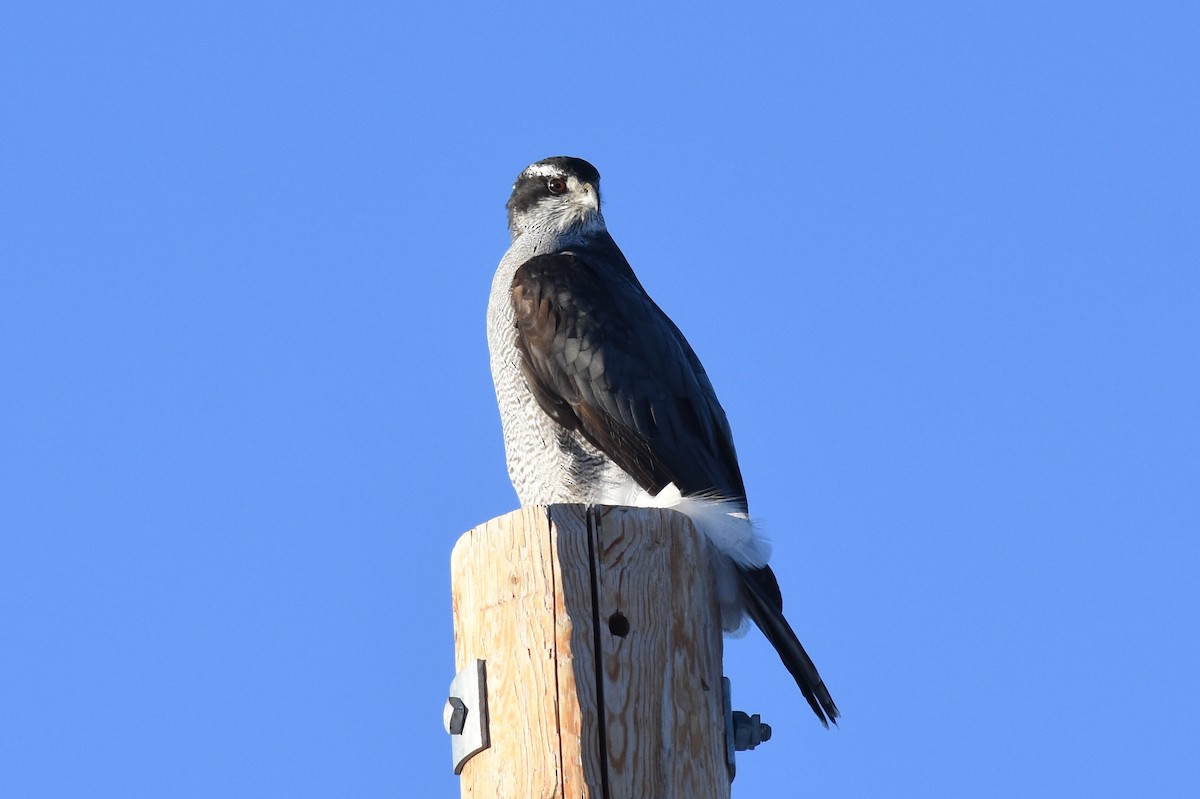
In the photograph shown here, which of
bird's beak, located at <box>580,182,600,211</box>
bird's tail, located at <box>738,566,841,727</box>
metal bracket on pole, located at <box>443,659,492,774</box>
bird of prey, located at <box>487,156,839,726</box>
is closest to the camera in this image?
metal bracket on pole, located at <box>443,659,492,774</box>

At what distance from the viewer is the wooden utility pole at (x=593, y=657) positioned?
3074mm

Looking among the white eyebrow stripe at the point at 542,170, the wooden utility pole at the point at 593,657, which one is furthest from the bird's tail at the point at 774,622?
the white eyebrow stripe at the point at 542,170

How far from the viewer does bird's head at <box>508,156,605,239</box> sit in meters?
6.64

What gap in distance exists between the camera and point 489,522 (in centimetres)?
343

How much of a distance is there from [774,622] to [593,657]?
1.39 metres

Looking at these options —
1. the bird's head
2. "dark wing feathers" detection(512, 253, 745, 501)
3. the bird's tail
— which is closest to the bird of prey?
"dark wing feathers" detection(512, 253, 745, 501)

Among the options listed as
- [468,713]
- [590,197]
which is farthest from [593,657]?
[590,197]

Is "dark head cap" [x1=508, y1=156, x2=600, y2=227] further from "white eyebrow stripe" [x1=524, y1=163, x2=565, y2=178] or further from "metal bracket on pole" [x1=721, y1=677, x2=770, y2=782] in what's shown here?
"metal bracket on pole" [x1=721, y1=677, x2=770, y2=782]

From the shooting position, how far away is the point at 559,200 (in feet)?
22.1

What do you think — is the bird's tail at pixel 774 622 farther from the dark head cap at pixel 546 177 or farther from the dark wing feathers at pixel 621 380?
the dark head cap at pixel 546 177

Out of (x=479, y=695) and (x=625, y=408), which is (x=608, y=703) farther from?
(x=625, y=408)

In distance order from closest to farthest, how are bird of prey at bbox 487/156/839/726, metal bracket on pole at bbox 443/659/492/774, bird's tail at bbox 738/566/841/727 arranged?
metal bracket on pole at bbox 443/659/492/774
bird's tail at bbox 738/566/841/727
bird of prey at bbox 487/156/839/726

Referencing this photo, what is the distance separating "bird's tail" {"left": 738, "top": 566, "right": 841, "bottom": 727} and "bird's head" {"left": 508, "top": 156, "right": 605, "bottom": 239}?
256 cm

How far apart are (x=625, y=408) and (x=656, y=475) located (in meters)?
0.31
